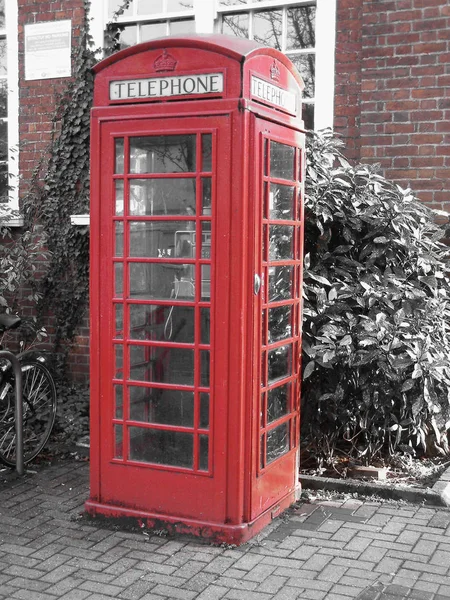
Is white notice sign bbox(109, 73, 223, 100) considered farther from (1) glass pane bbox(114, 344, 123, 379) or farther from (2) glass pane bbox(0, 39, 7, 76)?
(2) glass pane bbox(0, 39, 7, 76)

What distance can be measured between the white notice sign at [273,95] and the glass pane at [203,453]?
73.5 inches

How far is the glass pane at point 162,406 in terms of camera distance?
4395 millimetres

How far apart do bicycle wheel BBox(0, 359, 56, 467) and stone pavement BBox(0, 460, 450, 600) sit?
1.02m

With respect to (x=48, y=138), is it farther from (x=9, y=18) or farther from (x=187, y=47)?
(x=187, y=47)

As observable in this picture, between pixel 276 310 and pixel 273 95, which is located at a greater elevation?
pixel 273 95

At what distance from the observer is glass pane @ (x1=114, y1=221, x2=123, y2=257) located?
14.7ft

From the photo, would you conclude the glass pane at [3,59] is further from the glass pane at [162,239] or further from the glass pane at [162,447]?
the glass pane at [162,447]

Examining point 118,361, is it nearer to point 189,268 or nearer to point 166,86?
point 189,268

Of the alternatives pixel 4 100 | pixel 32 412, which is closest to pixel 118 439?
pixel 32 412

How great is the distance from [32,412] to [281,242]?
2.76 m

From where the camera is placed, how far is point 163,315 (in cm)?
440

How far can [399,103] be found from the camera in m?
6.27

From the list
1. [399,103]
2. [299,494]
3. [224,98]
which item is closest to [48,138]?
[399,103]

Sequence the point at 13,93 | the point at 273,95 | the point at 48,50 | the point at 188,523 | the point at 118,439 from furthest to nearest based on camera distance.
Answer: the point at 13,93 → the point at 48,50 → the point at 118,439 → the point at 273,95 → the point at 188,523
